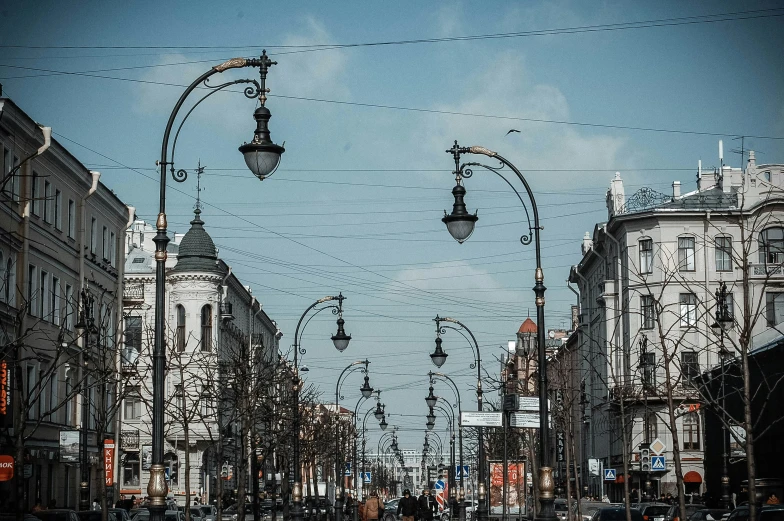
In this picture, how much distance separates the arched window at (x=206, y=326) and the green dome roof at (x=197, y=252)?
2.61 meters

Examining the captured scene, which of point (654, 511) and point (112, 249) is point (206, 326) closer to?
point (112, 249)

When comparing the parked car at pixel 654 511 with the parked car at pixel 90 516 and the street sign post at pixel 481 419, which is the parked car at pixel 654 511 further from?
the parked car at pixel 90 516

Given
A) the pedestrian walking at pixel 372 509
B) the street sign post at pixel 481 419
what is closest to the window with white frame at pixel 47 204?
the pedestrian walking at pixel 372 509

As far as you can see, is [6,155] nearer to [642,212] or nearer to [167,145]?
[167,145]

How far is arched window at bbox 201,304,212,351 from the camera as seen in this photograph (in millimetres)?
77438

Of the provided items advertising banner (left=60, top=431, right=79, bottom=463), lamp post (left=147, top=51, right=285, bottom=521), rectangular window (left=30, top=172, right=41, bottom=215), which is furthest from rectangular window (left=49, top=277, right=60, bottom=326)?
lamp post (left=147, top=51, right=285, bottom=521)

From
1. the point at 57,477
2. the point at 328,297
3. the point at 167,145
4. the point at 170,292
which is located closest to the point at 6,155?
the point at 328,297

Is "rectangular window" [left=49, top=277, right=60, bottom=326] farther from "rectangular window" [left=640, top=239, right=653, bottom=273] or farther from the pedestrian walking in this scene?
"rectangular window" [left=640, top=239, right=653, bottom=273]

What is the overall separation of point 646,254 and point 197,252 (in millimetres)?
28592

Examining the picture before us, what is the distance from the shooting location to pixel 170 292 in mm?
78250

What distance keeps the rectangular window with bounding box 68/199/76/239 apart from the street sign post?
922 inches

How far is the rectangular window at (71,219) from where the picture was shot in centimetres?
5075

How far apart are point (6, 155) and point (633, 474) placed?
49827 millimetres

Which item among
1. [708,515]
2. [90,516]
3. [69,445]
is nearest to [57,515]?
[90,516]
